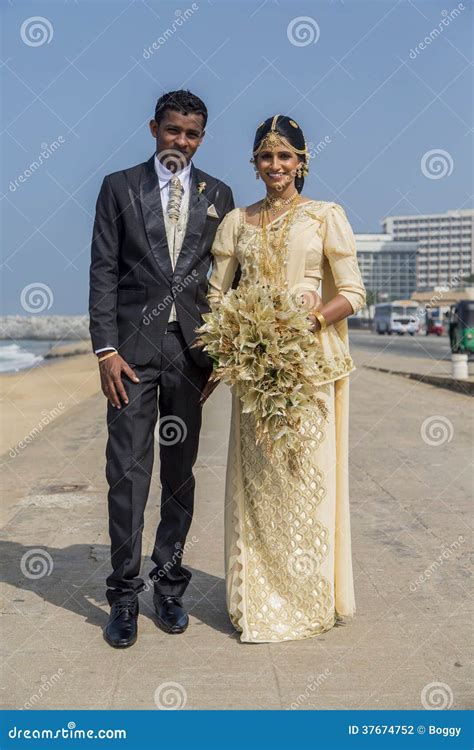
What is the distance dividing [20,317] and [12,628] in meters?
160

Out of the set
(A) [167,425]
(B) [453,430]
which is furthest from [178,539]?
(B) [453,430]

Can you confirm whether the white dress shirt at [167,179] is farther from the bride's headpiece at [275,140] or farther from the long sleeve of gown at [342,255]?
the long sleeve of gown at [342,255]

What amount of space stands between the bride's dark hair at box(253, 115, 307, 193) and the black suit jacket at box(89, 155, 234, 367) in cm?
43

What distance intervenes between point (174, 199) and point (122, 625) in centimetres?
196

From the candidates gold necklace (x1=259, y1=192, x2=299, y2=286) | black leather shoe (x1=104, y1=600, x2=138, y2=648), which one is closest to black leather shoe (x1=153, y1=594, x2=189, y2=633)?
black leather shoe (x1=104, y1=600, x2=138, y2=648)

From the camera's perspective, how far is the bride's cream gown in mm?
4559

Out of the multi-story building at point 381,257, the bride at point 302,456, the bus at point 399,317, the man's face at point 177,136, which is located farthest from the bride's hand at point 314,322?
the multi-story building at point 381,257

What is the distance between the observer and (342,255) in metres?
4.54

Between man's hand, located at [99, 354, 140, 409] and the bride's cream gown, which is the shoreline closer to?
man's hand, located at [99, 354, 140, 409]

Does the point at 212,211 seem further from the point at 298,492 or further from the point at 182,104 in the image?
the point at 298,492

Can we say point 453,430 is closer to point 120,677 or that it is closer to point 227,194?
point 227,194

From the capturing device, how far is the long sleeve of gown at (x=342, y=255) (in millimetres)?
4535
